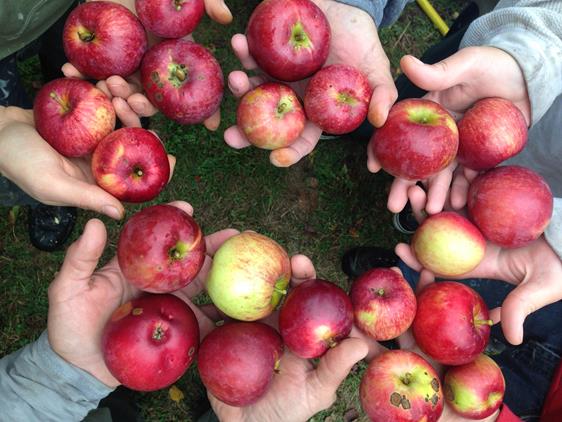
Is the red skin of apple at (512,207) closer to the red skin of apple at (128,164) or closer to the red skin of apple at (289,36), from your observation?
the red skin of apple at (289,36)

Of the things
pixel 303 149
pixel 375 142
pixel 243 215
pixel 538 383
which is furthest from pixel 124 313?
pixel 538 383

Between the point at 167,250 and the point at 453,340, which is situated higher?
the point at 167,250

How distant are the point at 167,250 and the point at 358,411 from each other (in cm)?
239

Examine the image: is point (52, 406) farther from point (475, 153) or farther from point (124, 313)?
point (475, 153)

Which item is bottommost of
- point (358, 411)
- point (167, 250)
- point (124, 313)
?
point (358, 411)

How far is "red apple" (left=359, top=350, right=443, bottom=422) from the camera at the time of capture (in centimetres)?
231

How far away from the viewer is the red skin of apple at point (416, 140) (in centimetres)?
248

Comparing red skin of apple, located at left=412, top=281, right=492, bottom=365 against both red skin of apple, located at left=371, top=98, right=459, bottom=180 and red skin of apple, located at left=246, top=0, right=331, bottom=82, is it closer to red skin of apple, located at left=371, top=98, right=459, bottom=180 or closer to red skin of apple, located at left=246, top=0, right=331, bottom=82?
red skin of apple, located at left=371, top=98, right=459, bottom=180

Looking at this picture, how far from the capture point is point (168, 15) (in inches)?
105

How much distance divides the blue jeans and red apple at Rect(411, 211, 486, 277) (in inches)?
21.6

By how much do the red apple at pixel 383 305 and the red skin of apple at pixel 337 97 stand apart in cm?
84

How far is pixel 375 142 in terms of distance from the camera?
2.68 metres

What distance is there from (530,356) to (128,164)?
2546 millimetres

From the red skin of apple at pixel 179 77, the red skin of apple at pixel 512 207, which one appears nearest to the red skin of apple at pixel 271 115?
the red skin of apple at pixel 179 77
